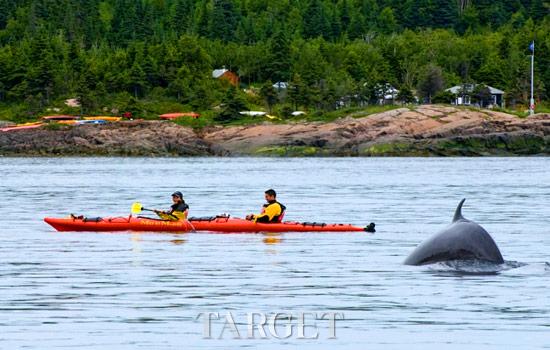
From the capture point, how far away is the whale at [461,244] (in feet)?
82.7

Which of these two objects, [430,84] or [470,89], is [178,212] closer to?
[430,84]

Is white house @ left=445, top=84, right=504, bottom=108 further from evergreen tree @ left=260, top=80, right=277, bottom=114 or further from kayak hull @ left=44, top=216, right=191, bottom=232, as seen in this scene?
kayak hull @ left=44, top=216, right=191, bottom=232

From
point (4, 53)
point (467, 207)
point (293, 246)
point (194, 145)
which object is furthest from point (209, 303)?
point (4, 53)

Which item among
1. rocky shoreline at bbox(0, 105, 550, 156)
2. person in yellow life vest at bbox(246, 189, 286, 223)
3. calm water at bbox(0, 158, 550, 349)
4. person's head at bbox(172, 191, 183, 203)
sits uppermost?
rocky shoreline at bbox(0, 105, 550, 156)

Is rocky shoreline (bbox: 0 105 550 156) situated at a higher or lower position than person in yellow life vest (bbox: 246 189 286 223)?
higher

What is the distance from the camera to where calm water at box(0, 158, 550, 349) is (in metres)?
20.1

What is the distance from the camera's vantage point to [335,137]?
121500 mm

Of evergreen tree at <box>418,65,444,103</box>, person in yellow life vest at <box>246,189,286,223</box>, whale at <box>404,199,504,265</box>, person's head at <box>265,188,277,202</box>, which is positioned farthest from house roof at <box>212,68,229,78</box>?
whale at <box>404,199,504,265</box>

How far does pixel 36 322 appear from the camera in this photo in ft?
69.6

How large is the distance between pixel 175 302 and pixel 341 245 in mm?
12360

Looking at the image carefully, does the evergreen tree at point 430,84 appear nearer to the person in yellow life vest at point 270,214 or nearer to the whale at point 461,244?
the person in yellow life vest at point 270,214

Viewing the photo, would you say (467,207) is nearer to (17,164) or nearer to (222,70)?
(17,164)

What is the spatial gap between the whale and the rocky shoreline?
303 feet

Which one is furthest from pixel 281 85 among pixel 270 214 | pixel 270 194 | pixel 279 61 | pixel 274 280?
pixel 274 280
